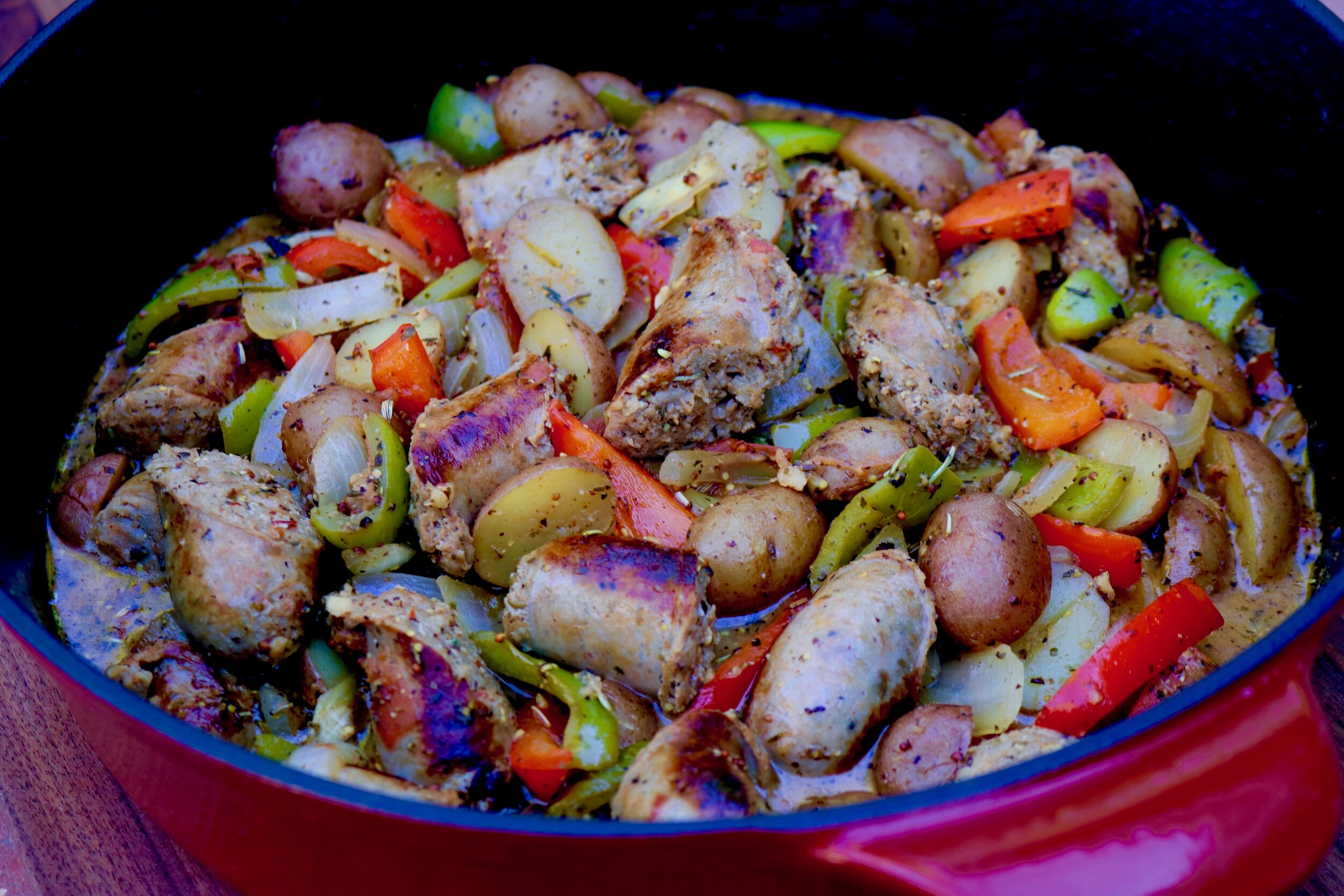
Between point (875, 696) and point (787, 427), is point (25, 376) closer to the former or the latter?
point (787, 427)

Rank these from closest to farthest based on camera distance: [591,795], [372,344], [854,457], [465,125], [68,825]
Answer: [591,795] → [68,825] → [854,457] → [372,344] → [465,125]

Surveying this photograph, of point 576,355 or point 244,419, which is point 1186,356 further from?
point 244,419

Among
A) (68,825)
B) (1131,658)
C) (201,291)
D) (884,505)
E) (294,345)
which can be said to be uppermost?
(201,291)


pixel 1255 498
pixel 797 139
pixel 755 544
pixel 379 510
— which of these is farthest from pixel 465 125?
pixel 1255 498

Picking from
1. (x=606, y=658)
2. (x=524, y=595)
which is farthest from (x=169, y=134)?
(x=606, y=658)

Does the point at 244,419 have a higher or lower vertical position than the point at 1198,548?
higher

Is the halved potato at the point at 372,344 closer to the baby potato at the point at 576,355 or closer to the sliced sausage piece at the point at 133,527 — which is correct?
the baby potato at the point at 576,355

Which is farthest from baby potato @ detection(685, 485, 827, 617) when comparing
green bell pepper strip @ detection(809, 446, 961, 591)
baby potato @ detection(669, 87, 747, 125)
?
baby potato @ detection(669, 87, 747, 125)
